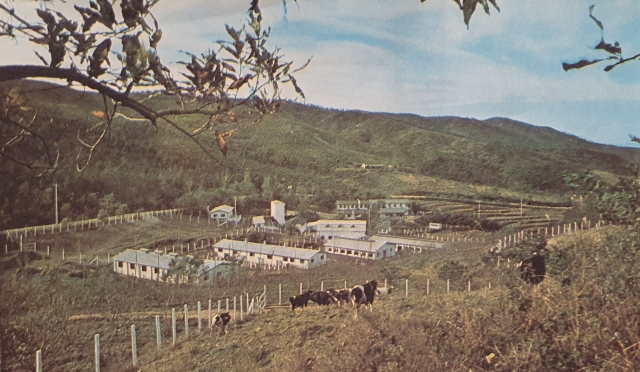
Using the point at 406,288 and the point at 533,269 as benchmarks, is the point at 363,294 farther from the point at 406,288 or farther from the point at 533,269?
the point at 533,269

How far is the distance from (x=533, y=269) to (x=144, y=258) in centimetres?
256

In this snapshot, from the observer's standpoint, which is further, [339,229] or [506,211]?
[506,211]

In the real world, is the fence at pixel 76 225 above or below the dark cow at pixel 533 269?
above

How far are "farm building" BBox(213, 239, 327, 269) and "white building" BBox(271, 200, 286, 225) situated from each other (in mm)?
173

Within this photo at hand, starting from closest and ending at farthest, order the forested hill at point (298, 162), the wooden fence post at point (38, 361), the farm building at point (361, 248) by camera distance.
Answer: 1. the wooden fence post at point (38, 361)
2. the forested hill at point (298, 162)
3. the farm building at point (361, 248)

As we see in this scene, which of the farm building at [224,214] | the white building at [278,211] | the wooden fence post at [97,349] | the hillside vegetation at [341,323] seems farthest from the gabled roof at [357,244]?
the wooden fence post at [97,349]

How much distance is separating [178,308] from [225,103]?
4.39ft

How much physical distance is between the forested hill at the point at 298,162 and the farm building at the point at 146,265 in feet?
0.88

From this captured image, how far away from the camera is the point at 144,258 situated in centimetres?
261

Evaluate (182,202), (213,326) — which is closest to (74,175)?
(182,202)

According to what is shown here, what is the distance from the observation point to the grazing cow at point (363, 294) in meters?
2.80

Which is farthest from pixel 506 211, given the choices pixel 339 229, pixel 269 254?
pixel 269 254

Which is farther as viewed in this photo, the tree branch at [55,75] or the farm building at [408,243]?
the farm building at [408,243]

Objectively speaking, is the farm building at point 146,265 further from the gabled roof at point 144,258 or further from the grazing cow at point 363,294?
the grazing cow at point 363,294
